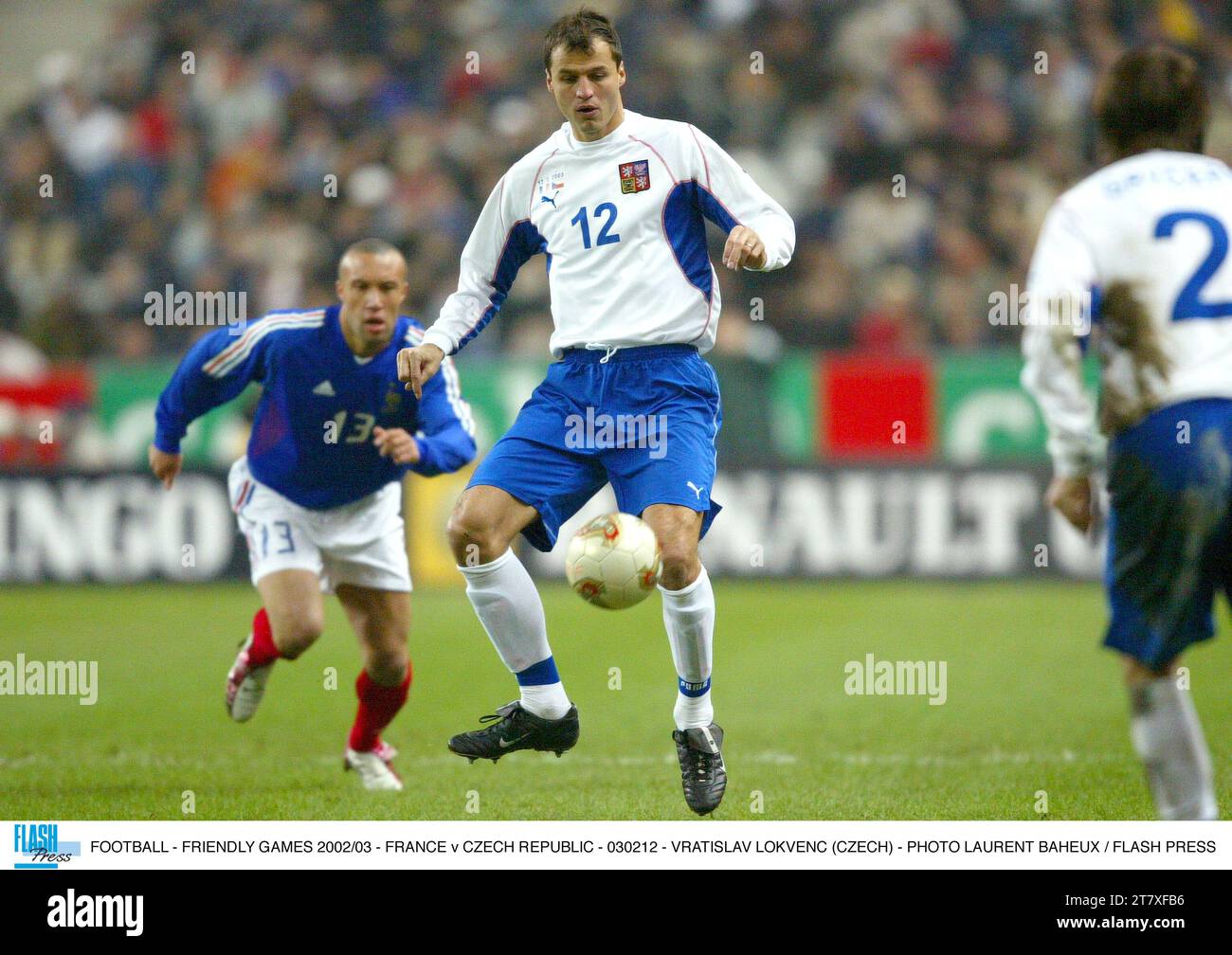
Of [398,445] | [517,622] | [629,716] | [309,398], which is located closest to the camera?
[517,622]

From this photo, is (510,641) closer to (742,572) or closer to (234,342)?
(234,342)

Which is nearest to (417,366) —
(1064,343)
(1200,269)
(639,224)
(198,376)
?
(639,224)

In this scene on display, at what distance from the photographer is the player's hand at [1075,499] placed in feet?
12.0

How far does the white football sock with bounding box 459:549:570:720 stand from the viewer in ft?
16.3

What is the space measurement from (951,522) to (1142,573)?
767 cm

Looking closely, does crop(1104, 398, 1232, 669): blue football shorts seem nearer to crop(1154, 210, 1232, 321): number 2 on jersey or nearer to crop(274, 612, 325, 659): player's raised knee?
crop(1154, 210, 1232, 321): number 2 on jersey

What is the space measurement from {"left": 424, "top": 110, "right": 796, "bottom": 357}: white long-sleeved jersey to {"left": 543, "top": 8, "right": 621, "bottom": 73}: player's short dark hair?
28cm

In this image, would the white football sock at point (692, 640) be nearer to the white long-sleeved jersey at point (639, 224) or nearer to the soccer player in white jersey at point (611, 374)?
the soccer player in white jersey at point (611, 374)

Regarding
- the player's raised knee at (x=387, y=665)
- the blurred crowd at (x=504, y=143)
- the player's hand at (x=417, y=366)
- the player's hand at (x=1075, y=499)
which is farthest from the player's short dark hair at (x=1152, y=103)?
the blurred crowd at (x=504, y=143)

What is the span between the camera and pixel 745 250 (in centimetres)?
452

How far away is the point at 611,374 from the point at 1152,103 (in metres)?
1.85

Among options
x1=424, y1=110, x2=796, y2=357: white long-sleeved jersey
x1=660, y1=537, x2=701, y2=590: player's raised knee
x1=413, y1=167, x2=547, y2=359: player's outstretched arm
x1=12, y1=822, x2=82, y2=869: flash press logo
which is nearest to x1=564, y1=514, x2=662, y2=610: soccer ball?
x1=660, y1=537, x2=701, y2=590: player's raised knee

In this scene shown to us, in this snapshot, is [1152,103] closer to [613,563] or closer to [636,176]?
[636,176]
